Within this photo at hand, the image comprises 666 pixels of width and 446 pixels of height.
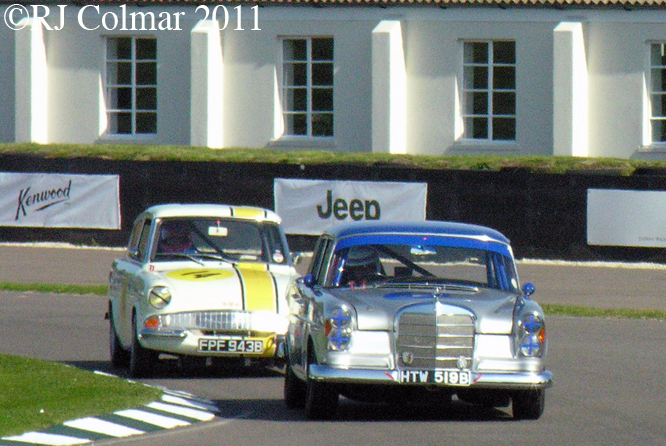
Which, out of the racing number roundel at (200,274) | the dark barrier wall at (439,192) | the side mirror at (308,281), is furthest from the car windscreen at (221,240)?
the dark barrier wall at (439,192)

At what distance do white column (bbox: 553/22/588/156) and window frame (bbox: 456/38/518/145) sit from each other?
4.19 ft

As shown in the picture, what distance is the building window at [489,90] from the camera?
32.1 m

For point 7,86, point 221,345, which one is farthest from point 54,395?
point 7,86

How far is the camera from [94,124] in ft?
114

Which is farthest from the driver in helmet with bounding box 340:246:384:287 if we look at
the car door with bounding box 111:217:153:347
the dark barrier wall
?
the dark barrier wall

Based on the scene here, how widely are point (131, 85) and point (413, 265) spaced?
24.9 meters

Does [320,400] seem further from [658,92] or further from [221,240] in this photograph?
[658,92]

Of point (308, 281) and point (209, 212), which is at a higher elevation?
point (209, 212)

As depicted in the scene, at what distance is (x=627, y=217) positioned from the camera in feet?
78.3

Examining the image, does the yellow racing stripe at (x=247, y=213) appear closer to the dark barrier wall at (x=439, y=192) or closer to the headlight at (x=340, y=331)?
Answer: the headlight at (x=340, y=331)

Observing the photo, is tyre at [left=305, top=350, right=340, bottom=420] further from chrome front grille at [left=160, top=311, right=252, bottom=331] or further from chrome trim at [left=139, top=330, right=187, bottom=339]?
chrome trim at [left=139, top=330, right=187, bottom=339]

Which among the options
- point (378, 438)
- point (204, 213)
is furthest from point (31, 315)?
point (378, 438)

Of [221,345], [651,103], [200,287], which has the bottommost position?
[221,345]

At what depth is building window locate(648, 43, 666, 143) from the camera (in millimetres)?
31016
